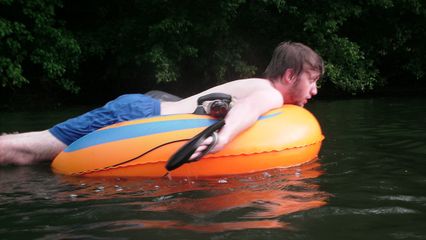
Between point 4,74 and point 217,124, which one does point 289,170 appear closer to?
point 217,124

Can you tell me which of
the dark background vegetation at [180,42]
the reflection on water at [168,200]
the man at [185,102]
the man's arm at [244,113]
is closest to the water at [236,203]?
the reflection on water at [168,200]

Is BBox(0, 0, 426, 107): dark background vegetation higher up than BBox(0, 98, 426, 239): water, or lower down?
higher up

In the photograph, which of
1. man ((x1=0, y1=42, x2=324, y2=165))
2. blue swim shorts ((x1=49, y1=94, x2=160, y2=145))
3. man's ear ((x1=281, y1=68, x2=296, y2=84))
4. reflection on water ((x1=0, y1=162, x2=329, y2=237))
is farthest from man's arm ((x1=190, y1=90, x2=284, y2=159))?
blue swim shorts ((x1=49, y1=94, x2=160, y2=145))

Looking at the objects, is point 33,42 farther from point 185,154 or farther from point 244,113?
point 185,154

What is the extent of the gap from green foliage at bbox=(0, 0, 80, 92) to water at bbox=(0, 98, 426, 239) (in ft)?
21.4

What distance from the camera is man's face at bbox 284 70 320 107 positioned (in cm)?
361

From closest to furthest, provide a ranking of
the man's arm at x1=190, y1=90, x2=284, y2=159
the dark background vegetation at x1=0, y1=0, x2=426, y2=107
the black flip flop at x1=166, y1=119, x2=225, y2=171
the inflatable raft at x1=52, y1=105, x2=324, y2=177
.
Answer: the black flip flop at x1=166, y1=119, x2=225, y2=171 < the man's arm at x1=190, y1=90, x2=284, y2=159 < the inflatable raft at x1=52, y1=105, x2=324, y2=177 < the dark background vegetation at x1=0, y1=0, x2=426, y2=107

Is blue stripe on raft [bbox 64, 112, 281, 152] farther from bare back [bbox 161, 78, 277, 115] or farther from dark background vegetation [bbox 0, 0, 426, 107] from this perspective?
dark background vegetation [bbox 0, 0, 426, 107]

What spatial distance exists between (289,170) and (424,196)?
2.97 ft

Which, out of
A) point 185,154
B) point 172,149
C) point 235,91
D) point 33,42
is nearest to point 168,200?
point 185,154

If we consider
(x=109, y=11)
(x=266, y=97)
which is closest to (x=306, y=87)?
(x=266, y=97)

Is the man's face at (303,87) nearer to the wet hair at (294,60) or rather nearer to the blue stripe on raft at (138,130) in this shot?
the wet hair at (294,60)

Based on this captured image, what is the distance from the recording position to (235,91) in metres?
3.56

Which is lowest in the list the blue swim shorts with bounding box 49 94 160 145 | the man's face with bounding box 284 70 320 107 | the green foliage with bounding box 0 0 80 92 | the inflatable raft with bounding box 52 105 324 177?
the inflatable raft with bounding box 52 105 324 177
